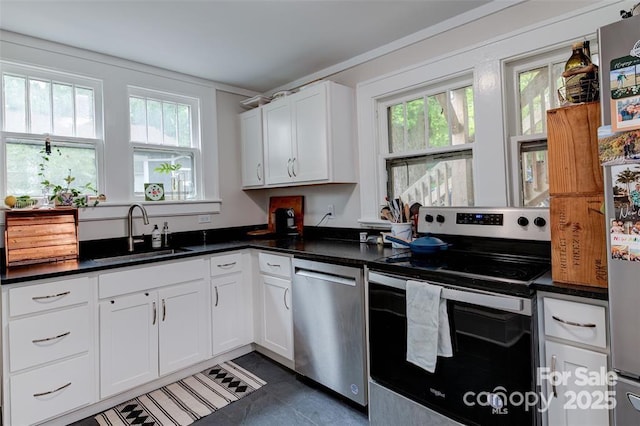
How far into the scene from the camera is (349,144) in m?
2.86

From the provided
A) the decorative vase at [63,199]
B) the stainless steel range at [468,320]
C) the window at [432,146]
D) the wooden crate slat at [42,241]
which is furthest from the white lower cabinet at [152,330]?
the window at [432,146]

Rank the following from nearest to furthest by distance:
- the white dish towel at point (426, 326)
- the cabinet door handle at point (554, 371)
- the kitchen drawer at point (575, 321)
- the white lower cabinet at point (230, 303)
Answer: the kitchen drawer at point (575, 321) < the cabinet door handle at point (554, 371) < the white dish towel at point (426, 326) < the white lower cabinet at point (230, 303)

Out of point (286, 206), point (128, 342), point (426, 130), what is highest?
point (426, 130)

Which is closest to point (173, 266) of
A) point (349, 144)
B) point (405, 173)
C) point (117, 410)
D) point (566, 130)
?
point (117, 410)

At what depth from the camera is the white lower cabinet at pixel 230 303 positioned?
2.68 metres

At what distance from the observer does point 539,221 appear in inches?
69.4

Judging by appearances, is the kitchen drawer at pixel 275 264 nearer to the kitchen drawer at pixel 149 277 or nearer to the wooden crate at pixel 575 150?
the kitchen drawer at pixel 149 277

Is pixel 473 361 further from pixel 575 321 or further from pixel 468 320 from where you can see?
pixel 575 321

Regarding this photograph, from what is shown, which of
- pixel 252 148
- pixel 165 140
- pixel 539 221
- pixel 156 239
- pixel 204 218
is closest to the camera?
pixel 539 221

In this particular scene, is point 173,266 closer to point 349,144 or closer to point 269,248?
point 269,248

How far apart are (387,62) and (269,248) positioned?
1.72 metres

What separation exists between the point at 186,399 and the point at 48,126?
220 cm

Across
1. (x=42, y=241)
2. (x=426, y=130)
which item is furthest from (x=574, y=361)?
(x=42, y=241)

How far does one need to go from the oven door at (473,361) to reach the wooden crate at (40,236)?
2177 mm
